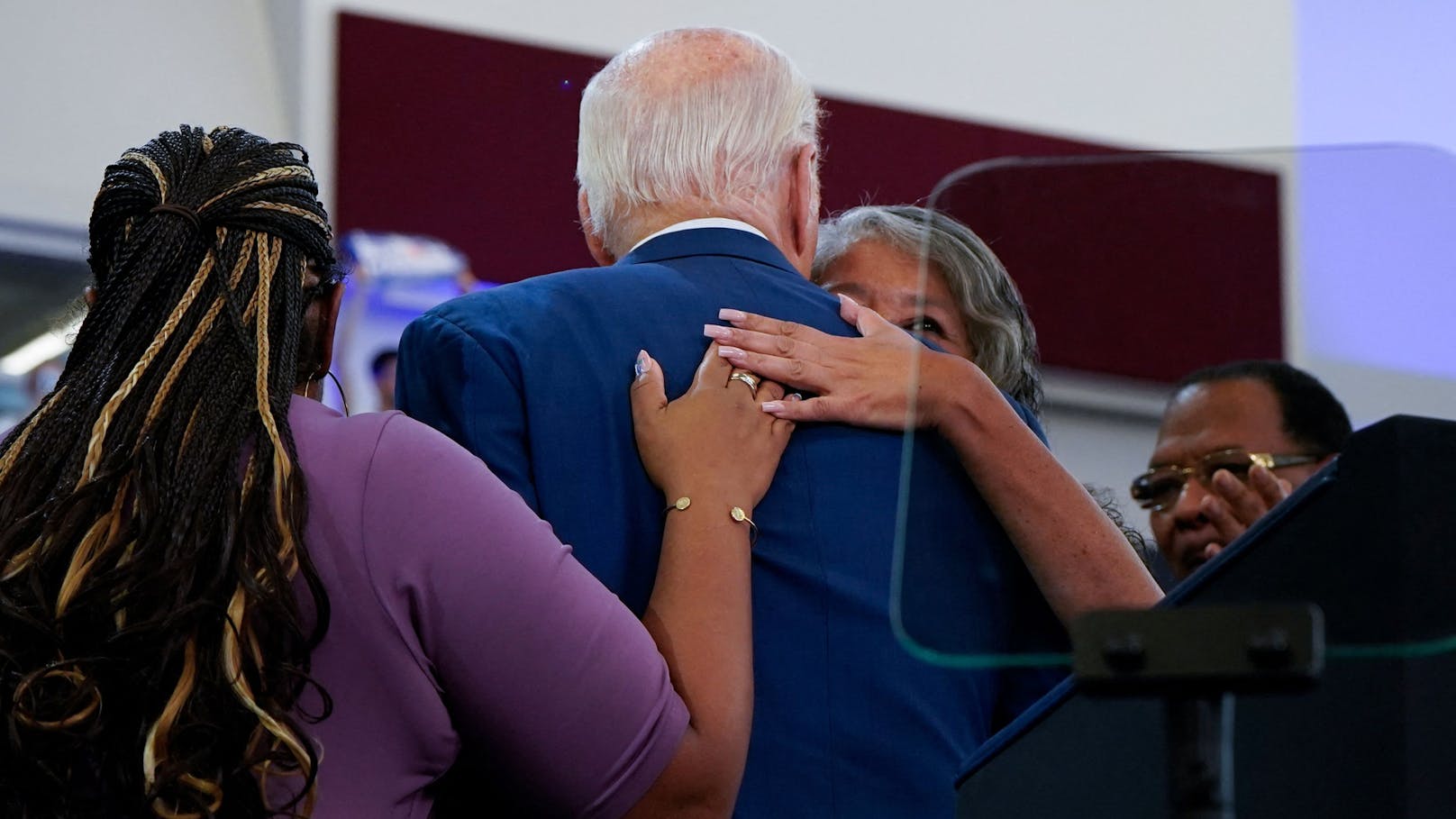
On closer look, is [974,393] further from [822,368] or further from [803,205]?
[803,205]

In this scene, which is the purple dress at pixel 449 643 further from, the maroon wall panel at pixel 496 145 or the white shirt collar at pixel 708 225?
the maroon wall panel at pixel 496 145

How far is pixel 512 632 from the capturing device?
1.23 meters

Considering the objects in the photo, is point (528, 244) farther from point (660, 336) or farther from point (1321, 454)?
point (1321, 454)

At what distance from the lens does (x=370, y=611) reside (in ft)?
3.98

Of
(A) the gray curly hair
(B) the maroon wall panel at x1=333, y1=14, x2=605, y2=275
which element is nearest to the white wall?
(B) the maroon wall panel at x1=333, y1=14, x2=605, y2=275

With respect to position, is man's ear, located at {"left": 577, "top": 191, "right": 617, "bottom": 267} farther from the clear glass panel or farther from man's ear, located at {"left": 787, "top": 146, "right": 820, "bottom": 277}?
the clear glass panel

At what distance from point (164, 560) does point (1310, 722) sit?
71 centimetres

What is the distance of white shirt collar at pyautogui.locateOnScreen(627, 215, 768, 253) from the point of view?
5.56ft

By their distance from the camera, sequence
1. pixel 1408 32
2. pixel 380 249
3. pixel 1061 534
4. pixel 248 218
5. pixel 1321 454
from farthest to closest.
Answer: pixel 1408 32
pixel 380 249
pixel 1061 534
pixel 248 218
pixel 1321 454

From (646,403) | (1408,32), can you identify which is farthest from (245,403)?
(1408,32)

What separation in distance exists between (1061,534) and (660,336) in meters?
0.38

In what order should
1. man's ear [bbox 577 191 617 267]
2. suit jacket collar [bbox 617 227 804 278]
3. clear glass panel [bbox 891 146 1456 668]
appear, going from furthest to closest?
man's ear [bbox 577 191 617 267], suit jacket collar [bbox 617 227 804 278], clear glass panel [bbox 891 146 1456 668]

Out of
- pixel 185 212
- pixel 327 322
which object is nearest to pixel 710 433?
pixel 327 322

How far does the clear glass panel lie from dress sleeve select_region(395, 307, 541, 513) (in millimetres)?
491
